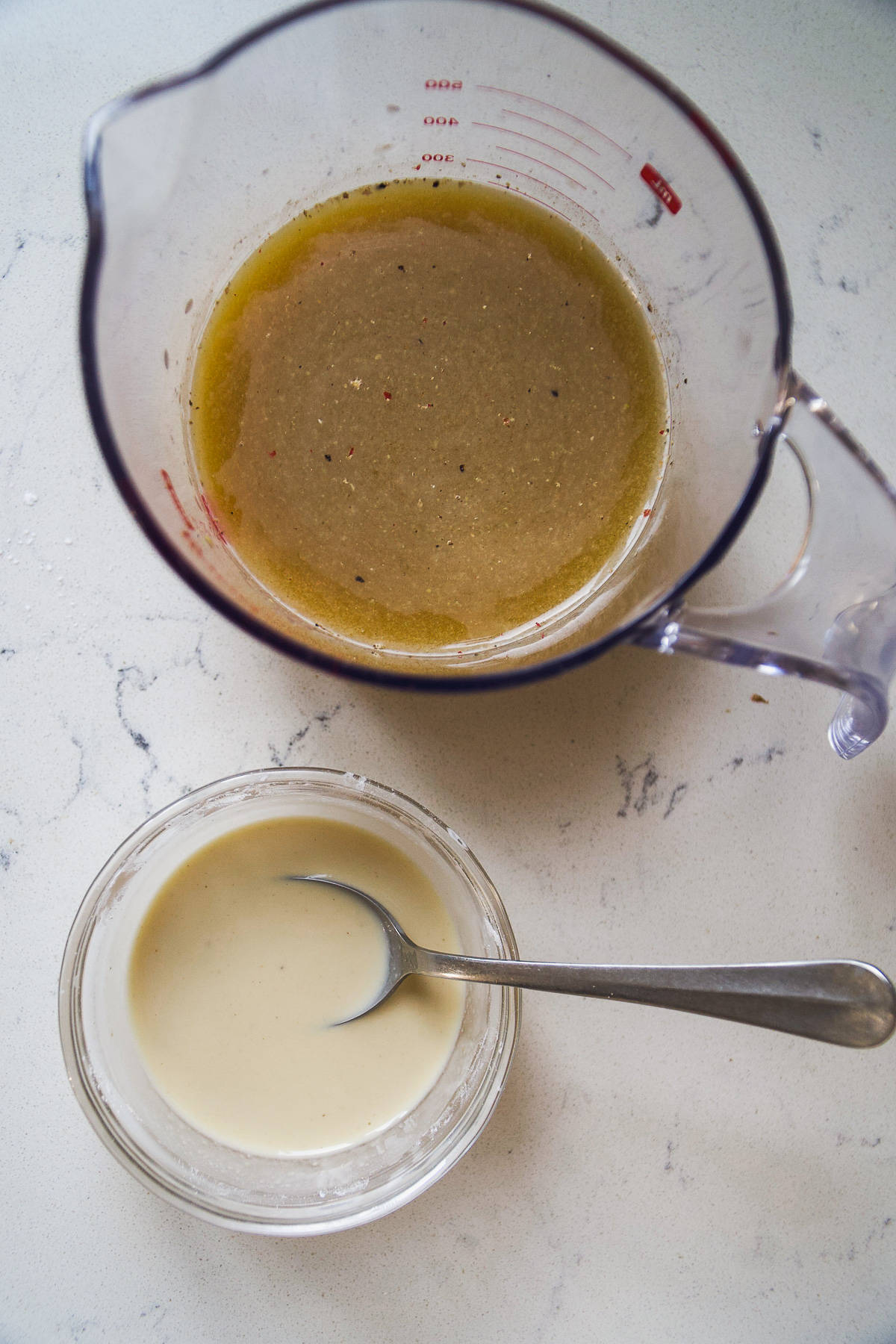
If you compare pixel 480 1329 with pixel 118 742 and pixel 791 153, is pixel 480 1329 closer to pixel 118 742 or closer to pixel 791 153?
pixel 118 742

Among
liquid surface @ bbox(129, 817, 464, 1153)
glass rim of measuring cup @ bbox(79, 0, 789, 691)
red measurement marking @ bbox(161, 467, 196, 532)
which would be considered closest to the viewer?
glass rim of measuring cup @ bbox(79, 0, 789, 691)

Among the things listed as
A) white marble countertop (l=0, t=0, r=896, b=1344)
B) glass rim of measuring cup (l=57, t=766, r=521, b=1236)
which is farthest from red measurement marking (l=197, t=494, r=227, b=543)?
glass rim of measuring cup (l=57, t=766, r=521, b=1236)

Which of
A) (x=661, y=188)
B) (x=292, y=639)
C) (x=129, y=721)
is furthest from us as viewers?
(x=129, y=721)

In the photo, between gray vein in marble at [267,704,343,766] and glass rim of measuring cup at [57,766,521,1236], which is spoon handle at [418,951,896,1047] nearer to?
glass rim of measuring cup at [57,766,521,1236]

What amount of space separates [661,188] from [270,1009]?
816 mm

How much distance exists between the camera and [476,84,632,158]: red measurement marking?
0.87 m

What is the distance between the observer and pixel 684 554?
824mm

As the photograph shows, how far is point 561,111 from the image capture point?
2.88 feet

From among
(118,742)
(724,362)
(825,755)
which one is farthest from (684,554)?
(118,742)

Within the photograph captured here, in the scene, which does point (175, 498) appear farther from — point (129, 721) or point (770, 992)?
point (770, 992)

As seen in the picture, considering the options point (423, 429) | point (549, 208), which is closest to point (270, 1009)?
point (423, 429)

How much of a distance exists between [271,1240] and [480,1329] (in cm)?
22

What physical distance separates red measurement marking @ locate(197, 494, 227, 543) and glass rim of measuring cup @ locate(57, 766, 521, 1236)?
0.71ft

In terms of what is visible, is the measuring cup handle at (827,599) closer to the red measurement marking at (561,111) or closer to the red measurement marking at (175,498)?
the red measurement marking at (561,111)
